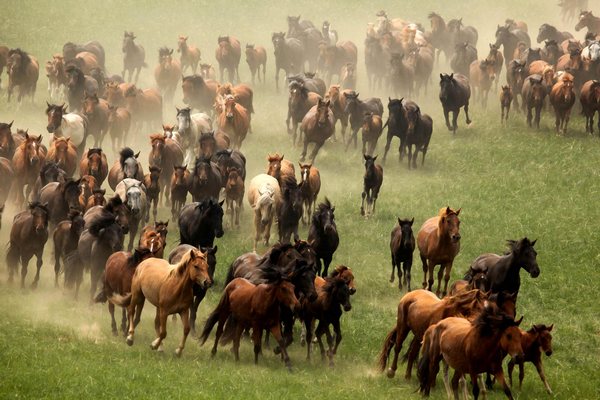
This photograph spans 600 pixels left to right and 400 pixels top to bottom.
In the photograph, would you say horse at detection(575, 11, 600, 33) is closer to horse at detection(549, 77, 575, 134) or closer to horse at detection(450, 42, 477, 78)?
horse at detection(450, 42, 477, 78)

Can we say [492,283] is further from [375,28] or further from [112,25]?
[112,25]

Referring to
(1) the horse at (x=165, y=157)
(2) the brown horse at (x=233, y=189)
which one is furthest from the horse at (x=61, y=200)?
(2) the brown horse at (x=233, y=189)

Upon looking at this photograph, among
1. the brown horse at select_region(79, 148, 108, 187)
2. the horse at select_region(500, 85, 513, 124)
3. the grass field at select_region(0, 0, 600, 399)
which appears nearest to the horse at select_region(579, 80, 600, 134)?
the grass field at select_region(0, 0, 600, 399)

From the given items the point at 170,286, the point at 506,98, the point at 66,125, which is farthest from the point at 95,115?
the point at 170,286

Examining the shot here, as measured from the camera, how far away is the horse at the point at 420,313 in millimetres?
16641

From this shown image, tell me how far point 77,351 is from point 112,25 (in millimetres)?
44250

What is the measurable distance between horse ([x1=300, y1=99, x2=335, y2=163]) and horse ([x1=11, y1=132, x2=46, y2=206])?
9.75m

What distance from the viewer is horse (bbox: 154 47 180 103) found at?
150ft

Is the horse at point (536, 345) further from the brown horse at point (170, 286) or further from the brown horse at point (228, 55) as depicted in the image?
the brown horse at point (228, 55)

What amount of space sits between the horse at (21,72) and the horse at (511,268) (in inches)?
1019

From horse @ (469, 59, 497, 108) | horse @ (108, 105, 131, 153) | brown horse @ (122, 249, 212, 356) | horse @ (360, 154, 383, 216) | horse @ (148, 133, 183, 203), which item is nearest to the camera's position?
brown horse @ (122, 249, 212, 356)

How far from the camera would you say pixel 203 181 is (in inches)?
1105

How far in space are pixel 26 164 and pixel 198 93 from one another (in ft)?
43.9

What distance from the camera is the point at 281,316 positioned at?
60.8 feet
